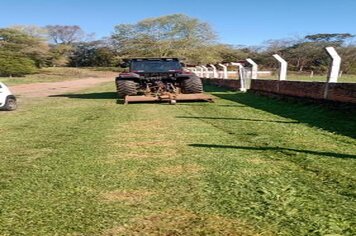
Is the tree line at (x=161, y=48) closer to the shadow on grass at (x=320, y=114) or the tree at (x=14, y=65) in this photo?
the tree at (x=14, y=65)

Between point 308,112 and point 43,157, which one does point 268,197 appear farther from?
point 308,112

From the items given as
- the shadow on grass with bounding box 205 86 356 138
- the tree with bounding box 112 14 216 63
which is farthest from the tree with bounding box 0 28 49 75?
the shadow on grass with bounding box 205 86 356 138

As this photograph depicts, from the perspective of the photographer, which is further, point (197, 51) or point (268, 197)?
point (197, 51)

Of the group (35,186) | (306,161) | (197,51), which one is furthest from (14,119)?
(197,51)

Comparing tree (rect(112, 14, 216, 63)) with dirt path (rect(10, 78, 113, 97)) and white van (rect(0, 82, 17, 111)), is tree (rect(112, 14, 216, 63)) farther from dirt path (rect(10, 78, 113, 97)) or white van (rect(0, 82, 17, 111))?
white van (rect(0, 82, 17, 111))

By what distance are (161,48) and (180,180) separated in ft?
256

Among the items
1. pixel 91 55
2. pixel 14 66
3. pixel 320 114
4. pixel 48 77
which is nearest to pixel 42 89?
pixel 320 114

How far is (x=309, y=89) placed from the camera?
12.0 m

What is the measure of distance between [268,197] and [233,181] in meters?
0.56

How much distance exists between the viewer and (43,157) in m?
5.56

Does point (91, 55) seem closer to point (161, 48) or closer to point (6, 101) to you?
point (161, 48)

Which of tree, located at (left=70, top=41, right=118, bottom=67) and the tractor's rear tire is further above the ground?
the tractor's rear tire

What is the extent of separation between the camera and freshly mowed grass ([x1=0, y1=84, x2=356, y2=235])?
3.20 metres

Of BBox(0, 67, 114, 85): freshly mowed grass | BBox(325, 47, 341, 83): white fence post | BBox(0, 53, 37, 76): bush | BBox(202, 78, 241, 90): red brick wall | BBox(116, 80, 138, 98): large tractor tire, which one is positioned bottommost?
BBox(0, 67, 114, 85): freshly mowed grass
